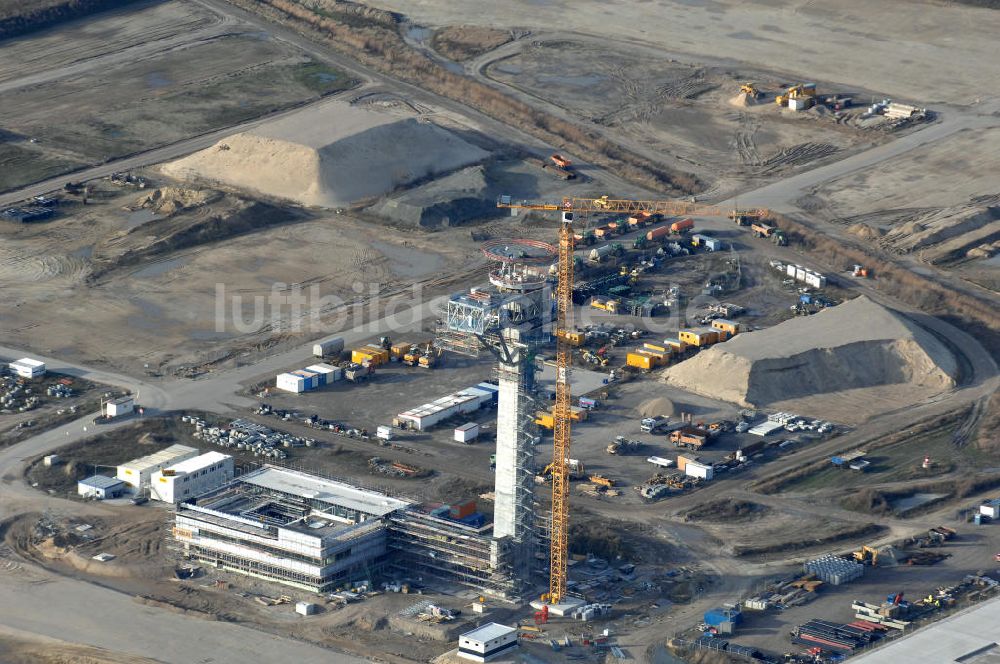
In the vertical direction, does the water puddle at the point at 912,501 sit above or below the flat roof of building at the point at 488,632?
below

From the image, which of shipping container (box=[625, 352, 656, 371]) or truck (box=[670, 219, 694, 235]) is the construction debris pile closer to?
shipping container (box=[625, 352, 656, 371])

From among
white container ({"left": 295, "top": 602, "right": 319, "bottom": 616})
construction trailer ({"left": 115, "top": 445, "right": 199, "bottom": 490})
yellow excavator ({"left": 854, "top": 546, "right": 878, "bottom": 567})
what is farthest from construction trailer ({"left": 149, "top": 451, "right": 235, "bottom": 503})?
yellow excavator ({"left": 854, "top": 546, "right": 878, "bottom": 567})

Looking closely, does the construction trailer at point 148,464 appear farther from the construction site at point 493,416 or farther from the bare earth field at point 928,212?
the bare earth field at point 928,212

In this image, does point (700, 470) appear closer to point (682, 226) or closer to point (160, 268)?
point (682, 226)

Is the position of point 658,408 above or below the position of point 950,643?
below

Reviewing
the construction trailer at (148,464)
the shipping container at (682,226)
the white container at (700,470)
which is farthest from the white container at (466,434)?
the shipping container at (682,226)

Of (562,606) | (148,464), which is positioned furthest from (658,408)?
(148,464)
